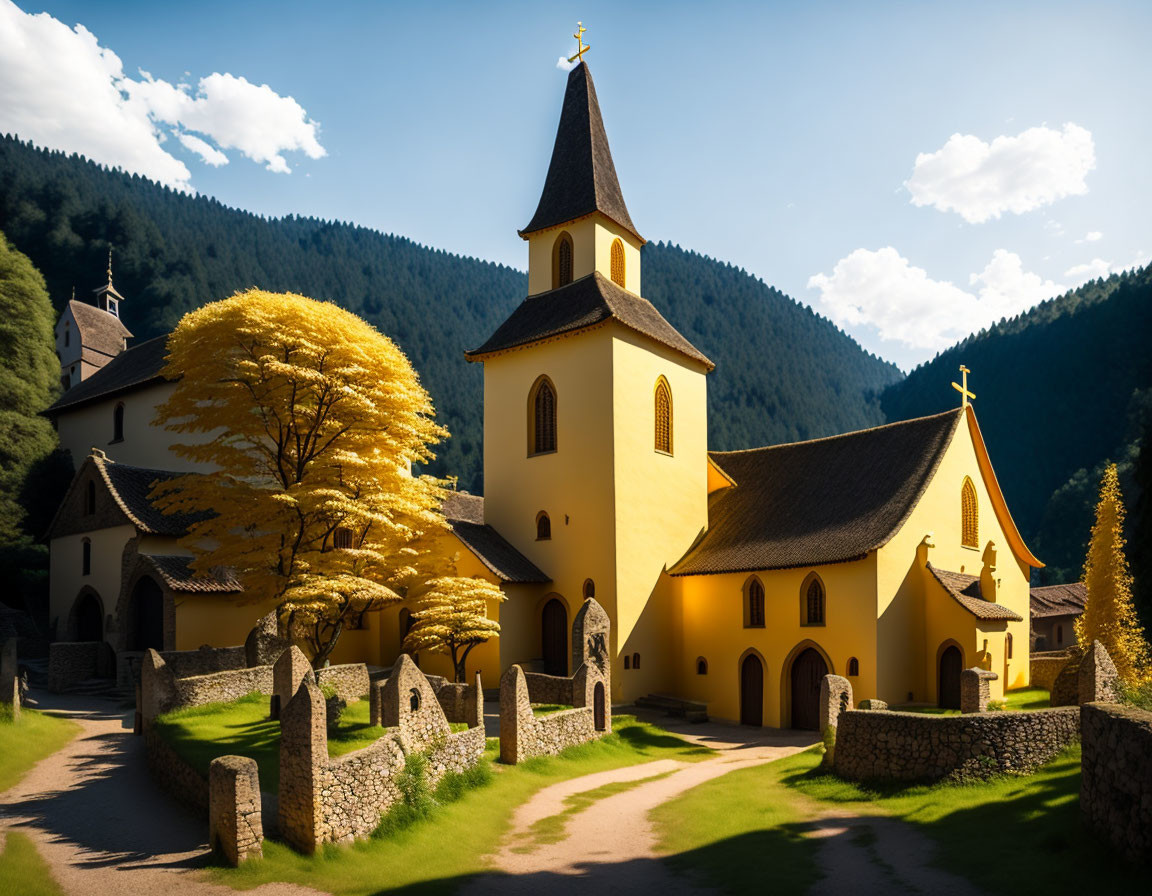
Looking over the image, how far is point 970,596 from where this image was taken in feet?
107

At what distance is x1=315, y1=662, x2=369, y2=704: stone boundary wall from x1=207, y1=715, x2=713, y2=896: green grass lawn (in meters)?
7.34

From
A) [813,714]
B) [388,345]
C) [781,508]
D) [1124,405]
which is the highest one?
[1124,405]

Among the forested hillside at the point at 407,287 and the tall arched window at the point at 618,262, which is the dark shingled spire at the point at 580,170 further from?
the forested hillside at the point at 407,287

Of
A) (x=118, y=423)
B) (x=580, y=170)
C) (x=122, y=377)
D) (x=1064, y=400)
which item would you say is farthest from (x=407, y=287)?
(x=580, y=170)

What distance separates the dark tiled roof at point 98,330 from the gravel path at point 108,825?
51.8 m

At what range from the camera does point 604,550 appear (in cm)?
3475

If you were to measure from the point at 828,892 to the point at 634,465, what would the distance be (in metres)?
22.8

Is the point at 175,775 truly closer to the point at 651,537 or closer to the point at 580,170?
the point at 651,537

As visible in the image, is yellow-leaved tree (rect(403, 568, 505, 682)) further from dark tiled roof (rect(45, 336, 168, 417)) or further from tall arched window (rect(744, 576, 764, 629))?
dark tiled roof (rect(45, 336, 168, 417))

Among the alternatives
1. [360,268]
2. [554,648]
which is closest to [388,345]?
[554,648]

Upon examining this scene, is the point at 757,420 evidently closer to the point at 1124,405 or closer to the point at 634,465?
the point at 1124,405

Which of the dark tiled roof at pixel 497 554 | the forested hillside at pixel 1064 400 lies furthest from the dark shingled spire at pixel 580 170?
the forested hillside at pixel 1064 400

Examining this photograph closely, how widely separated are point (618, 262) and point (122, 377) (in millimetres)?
28130

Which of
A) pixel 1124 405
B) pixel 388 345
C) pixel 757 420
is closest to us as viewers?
pixel 388 345
